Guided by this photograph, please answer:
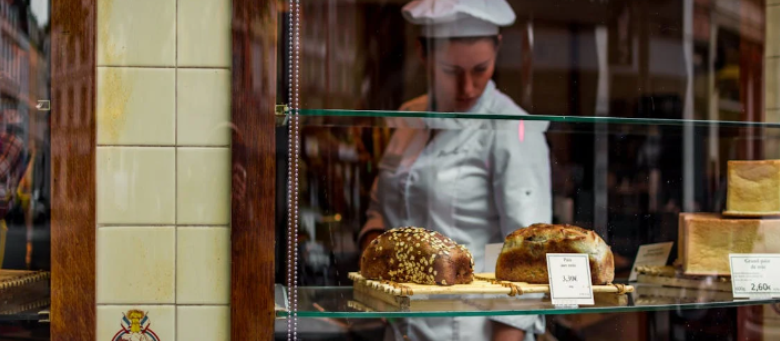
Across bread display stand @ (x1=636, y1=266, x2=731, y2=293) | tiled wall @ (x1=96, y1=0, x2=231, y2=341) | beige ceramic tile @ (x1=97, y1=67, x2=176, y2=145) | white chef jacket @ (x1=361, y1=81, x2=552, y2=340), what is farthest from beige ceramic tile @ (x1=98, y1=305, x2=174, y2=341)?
bread display stand @ (x1=636, y1=266, x2=731, y2=293)

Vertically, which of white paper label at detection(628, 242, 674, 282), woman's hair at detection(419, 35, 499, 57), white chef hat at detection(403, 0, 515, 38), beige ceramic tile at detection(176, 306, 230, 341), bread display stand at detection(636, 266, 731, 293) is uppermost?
white chef hat at detection(403, 0, 515, 38)

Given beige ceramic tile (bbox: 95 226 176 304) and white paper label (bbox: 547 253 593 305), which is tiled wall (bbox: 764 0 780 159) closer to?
white paper label (bbox: 547 253 593 305)

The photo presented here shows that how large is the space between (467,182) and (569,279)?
503 millimetres

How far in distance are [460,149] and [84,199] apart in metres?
0.88

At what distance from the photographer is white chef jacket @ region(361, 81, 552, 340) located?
5.95ft

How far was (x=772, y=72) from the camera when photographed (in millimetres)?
1745

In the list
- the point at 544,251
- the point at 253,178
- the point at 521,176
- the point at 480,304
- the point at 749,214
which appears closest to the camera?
the point at 253,178

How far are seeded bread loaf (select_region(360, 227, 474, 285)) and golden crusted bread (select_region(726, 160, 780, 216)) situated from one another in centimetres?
59

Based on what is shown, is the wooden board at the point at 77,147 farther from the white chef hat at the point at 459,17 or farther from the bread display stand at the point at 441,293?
the white chef hat at the point at 459,17

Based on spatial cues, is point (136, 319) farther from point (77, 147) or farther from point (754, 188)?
point (754, 188)

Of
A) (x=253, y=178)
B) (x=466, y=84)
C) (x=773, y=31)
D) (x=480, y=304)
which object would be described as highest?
(x=773, y=31)

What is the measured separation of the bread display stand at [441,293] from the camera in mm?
1418

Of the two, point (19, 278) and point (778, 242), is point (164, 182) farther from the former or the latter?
point (778, 242)

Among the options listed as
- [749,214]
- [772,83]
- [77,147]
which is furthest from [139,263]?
[772,83]
